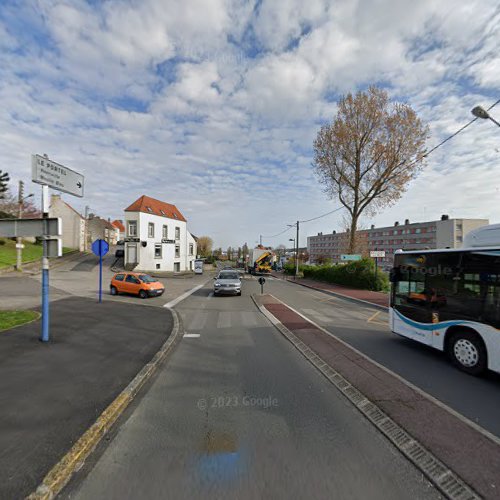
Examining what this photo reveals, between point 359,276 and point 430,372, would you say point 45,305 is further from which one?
point 359,276

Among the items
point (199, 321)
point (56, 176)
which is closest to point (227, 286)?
point (199, 321)

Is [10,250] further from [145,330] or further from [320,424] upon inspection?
[320,424]

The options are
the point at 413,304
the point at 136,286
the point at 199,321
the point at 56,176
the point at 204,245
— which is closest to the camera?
the point at 56,176

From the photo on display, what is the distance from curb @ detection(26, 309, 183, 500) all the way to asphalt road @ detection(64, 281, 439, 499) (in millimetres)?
147

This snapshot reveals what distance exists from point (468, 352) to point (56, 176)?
30.5 feet

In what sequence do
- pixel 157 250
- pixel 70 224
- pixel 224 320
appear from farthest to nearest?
pixel 70 224 → pixel 157 250 → pixel 224 320

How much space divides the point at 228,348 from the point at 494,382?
5.12 meters

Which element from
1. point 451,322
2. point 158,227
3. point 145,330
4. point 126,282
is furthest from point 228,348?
point 158,227

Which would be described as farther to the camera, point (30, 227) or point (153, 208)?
point (153, 208)

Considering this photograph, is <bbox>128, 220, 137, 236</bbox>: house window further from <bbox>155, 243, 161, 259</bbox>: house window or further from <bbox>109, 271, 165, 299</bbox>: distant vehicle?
<bbox>109, 271, 165, 299</bbox>: distant vehicle

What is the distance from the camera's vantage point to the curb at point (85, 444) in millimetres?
2199

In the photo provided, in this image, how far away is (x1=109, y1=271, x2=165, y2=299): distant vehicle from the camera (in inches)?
583

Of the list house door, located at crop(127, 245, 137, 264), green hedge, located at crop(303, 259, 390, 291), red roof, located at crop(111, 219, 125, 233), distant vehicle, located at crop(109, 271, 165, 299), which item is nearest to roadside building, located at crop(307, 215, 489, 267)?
green hedge, located at crop(303, 259, 390, 291)

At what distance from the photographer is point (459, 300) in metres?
5.30
